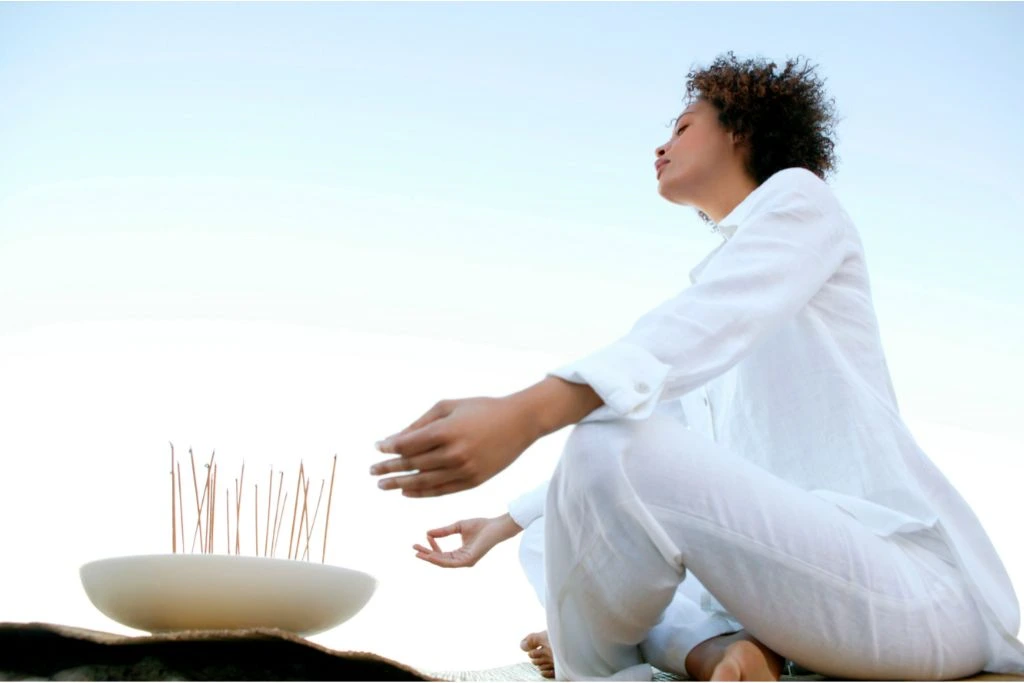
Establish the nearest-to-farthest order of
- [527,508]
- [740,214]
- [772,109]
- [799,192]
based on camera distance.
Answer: [799,192], [740,214], [527,508], [772,109]

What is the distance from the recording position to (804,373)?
114 cm

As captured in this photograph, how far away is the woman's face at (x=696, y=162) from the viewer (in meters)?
1.54

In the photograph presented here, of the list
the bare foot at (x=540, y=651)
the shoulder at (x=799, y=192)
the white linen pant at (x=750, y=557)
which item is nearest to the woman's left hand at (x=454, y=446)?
the white linen pant at (x=750, y=557)

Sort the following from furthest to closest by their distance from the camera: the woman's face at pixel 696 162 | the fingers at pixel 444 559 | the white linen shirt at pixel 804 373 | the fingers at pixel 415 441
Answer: the woman's face at pixel 696 162 < the fingers at pixel 444 559 < the white linen shirt at pixel 804 373 < the fingers at pixel 415 441

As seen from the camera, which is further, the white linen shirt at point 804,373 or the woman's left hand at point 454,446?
the white linen shirt at point 804,373

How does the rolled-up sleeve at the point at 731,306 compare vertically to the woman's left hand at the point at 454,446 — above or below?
above

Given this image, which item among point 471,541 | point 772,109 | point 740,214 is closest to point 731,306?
point 740,214

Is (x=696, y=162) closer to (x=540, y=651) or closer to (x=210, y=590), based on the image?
(x=540, y=651)

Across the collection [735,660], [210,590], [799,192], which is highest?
[799,192]

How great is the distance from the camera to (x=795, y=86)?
1.76 meters

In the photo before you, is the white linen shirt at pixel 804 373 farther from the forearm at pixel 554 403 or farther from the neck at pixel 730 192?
the neck at pixel 730 192

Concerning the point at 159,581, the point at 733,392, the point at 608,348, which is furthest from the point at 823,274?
the point at 159,581

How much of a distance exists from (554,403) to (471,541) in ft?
2.12

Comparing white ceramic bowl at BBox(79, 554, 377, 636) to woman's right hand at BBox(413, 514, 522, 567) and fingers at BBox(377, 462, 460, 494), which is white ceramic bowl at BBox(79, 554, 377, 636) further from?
woman's right hand at BBox(413, 514, 522, 567)
